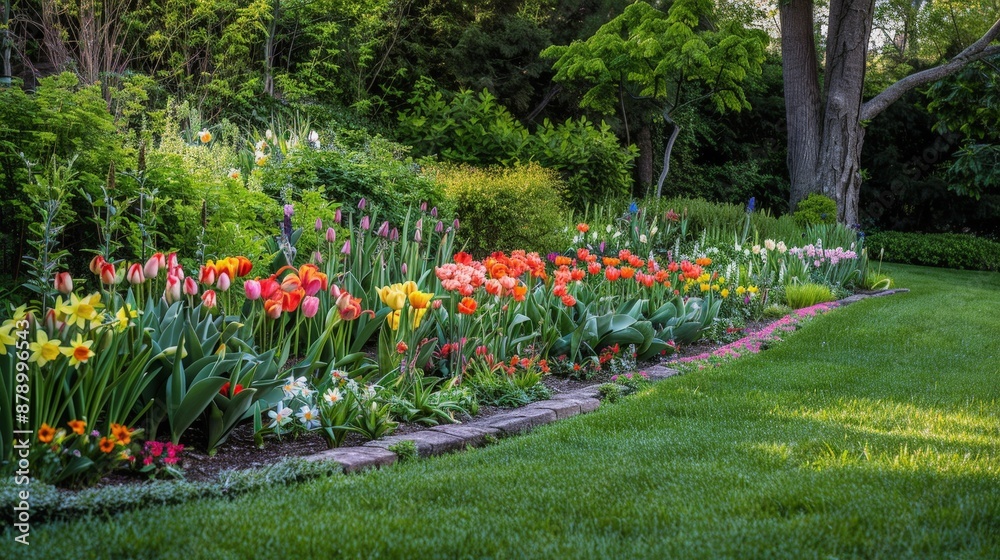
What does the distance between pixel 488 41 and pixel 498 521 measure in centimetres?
1461

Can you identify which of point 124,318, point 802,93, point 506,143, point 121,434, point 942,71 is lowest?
point 121,434

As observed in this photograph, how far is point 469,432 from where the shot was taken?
3807mm

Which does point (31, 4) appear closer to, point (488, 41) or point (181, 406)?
point (488, 41)

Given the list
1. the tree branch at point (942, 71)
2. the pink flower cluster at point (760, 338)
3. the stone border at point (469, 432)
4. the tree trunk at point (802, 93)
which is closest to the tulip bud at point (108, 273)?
the stone border at point (469, 432)

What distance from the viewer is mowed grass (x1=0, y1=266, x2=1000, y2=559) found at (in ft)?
7.52

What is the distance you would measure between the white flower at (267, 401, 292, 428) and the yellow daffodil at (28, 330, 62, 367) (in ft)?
3.29

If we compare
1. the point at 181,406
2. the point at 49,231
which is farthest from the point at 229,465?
the point at 49,231

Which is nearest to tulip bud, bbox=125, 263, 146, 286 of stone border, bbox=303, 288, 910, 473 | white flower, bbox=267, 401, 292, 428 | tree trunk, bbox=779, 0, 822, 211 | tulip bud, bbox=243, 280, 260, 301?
tulip bud, bbox=243, 280, 260, 301

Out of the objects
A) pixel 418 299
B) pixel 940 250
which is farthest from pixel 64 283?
pixel 940 250

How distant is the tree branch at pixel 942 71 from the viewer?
47.7ft

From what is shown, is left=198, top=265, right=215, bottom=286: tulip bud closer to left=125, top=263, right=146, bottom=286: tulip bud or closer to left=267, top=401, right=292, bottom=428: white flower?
left=125, top=263, right=146, bottom=286: tulip bud

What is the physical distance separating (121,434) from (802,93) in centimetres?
1422

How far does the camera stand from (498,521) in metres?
2.52

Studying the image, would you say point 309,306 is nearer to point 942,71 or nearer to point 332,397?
point 332,397
